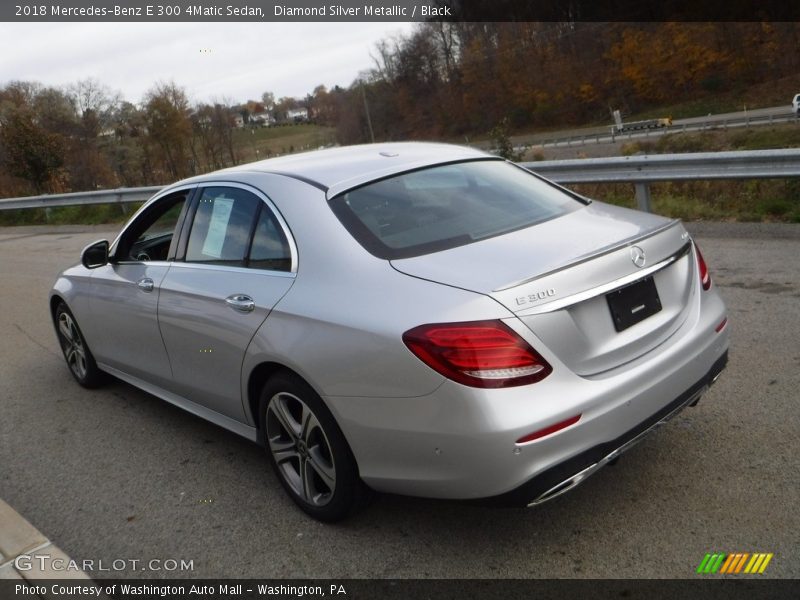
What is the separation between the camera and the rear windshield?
3430 millimetres

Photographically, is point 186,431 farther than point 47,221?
No

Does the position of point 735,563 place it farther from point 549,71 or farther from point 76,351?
point 549,71

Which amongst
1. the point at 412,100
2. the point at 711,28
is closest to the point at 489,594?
the point at 711,28

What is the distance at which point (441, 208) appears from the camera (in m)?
3.72

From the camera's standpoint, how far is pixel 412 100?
7694cm

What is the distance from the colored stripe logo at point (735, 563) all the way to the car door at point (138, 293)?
9.91 ft

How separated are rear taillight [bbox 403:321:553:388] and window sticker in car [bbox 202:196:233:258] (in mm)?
1759

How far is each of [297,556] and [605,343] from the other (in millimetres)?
1593

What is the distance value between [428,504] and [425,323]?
3.89 feet

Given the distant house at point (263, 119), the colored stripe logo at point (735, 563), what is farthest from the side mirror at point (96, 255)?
the distant house at point (263, 119)

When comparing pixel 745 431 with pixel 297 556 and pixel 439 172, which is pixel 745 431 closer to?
pixel 439 172

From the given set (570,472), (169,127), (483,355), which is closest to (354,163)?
(483,355)

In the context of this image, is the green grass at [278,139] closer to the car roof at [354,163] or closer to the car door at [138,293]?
the car door at [138,293]

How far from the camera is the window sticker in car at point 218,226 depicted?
4.18 metres
